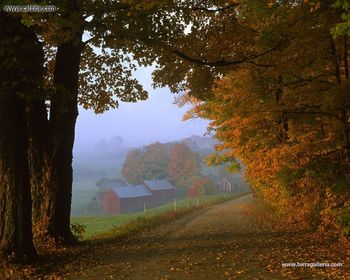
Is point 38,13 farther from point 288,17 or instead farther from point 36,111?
point 288,17

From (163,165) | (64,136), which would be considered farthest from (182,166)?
(64,136)

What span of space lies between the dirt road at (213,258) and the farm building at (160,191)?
2658 inches

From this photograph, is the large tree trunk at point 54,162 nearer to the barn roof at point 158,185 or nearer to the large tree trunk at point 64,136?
the large tree trunk at point 64,136

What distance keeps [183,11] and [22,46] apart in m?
5.54

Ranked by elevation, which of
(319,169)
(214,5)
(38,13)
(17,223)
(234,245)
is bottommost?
(234,245)

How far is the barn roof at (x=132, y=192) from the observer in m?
79.0

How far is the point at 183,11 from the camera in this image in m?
13.1

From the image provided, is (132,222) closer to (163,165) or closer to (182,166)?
(182,166)

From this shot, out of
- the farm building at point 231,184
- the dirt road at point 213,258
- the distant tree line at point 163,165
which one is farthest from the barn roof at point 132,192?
the dirt road at point 213,258

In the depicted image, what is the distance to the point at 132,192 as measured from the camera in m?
80.6

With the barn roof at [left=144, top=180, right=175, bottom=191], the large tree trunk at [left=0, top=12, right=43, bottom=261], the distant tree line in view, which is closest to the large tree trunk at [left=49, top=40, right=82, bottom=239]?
the large tree trunk at [left=0, top=12, right=43, bottom=261]

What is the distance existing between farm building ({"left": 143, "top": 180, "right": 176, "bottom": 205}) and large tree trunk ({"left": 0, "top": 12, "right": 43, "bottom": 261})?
233 feet

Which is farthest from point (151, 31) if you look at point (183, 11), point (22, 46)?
point (22, 46)

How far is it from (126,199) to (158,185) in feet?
26.3
